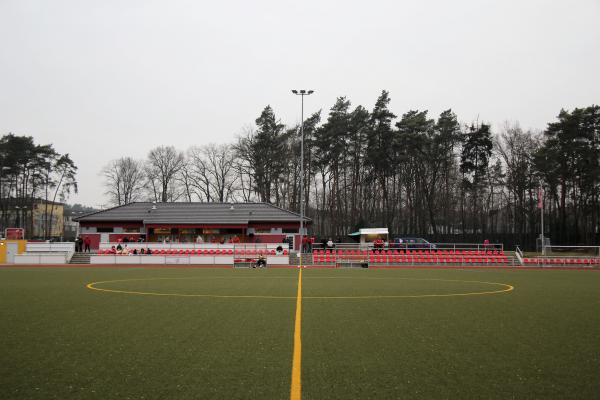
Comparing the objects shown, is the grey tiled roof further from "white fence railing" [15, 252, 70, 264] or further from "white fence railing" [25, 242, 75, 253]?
"white fence railing" [15, 252, 70, 264]

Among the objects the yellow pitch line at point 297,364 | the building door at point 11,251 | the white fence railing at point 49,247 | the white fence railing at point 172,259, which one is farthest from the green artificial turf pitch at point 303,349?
the white fence railing at point 49,247

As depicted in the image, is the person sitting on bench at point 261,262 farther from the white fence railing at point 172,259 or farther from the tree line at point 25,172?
the tree line at point 25,172

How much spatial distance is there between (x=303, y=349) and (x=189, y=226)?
1821 inches

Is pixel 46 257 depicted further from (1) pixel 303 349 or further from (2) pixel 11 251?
(1) pixel 303 349

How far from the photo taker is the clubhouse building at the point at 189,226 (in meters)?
51.6

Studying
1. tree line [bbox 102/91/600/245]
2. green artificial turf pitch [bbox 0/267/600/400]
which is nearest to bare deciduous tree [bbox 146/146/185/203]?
tree line [bbox 102/91/600/245]

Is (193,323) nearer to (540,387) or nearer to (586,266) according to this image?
(540,387)

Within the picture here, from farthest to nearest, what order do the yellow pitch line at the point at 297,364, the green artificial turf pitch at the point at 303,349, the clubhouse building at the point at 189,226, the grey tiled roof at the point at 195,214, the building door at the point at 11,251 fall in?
the grey tiled roof at the point at 195,214
the clubhouse building at the point at 189,226
the building door at the point at 11,251
the green artificial turf pitch at the point at 303,349
the yellow pitch line at the point at 297,364

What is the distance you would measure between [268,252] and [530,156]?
35.6m

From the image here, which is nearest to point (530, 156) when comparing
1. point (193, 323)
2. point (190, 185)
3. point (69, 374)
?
point (190, 185)

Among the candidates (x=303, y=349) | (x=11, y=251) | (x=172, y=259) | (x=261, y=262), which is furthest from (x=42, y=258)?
(x=303, y=349)

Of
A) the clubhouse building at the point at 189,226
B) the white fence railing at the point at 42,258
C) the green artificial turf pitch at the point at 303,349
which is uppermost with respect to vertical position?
the clubhouse building at the point at 189,226

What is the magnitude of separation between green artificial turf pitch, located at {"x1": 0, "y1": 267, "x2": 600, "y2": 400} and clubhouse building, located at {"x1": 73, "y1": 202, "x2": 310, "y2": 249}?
38346 millimetres

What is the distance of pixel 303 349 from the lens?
7.23 m
